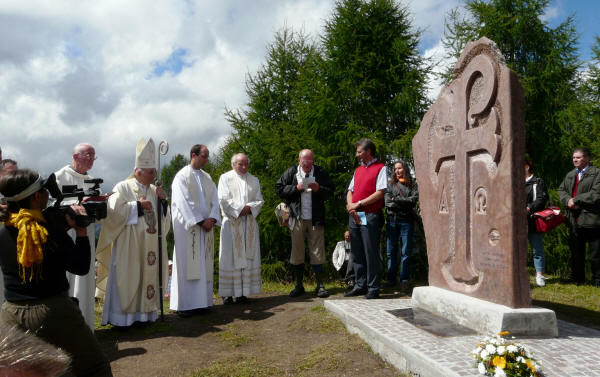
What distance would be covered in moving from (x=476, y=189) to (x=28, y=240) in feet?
12.9

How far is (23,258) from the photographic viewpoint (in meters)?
2.46

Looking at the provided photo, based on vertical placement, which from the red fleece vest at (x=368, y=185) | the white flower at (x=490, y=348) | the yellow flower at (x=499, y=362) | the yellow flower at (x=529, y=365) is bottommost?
the yellow flower at (x=529, y=365)

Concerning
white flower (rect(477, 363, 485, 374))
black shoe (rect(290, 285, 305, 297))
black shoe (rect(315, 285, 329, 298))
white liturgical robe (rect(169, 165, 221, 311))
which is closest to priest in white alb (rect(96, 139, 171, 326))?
white liturgical robe (rect(169, 165, 221, 311))

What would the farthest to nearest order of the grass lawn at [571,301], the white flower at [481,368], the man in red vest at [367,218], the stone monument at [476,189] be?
the man in red vest at [367,218]
the grass lawn at [571,301]
the stone monument at [476,189]
the white flower at [481,368]

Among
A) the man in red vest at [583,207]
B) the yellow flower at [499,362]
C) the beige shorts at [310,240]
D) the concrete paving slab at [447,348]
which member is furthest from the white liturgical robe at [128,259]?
the man in red vest at [583,207]

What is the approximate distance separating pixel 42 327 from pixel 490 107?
4.11 metres

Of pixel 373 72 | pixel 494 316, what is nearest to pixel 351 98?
pixel 373 72

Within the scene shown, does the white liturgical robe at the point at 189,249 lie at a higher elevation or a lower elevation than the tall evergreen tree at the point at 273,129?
lower

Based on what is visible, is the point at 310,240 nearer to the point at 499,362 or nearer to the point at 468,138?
the point at 468,138

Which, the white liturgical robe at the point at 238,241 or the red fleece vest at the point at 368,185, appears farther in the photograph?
the white liturgical robe at the point at 238,241

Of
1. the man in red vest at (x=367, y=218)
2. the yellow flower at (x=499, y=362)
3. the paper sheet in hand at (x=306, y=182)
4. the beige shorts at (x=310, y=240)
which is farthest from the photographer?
the beige shorts at (x=310, y=240)

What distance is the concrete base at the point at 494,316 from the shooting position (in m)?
3.95

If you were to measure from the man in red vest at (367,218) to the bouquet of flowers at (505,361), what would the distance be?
3013 millimetres

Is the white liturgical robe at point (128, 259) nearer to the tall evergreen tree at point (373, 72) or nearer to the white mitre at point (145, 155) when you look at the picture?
the white mitre at point (145, 155)
